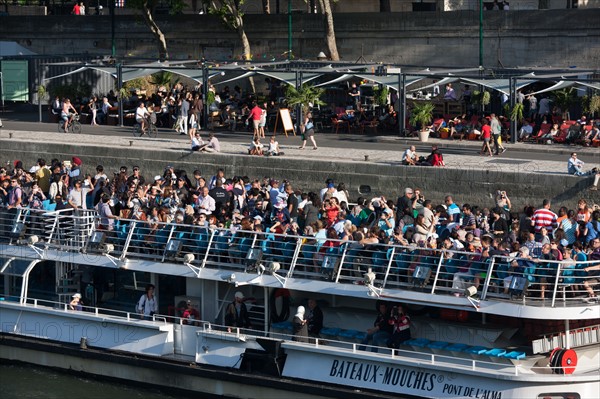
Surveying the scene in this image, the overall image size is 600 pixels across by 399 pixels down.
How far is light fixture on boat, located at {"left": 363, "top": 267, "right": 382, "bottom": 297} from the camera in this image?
22266 mm

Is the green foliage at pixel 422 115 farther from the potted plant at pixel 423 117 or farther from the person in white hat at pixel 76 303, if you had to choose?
the person in white hat at pixel 76 303

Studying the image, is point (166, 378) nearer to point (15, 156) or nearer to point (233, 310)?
point (233, 310)

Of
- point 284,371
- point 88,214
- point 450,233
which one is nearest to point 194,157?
point 88,214

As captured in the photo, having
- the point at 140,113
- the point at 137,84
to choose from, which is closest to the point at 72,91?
the point at 137,84

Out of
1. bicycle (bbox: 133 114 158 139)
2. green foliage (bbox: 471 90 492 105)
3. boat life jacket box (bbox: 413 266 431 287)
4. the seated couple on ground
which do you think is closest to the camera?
boat life jacket box (bbox: 413 266 431 287)

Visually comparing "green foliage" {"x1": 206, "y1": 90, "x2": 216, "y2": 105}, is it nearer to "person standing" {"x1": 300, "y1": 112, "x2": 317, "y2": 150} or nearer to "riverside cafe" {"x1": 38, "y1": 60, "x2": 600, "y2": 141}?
"riverside cafe" {"x1": 38, "y1": 60, "x2": 600, "y2": 141}

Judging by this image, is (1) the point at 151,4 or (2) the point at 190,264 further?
(1) the point at 151,4

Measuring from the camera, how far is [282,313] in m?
23.9

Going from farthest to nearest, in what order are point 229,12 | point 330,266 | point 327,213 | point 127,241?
1. point 229,12
2. point 327,213
3. point 127,241
4. point 330,266

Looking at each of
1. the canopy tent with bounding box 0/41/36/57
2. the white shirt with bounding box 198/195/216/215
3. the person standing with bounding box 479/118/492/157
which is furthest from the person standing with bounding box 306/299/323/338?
the canopy tent with bounding box 0/41/36/57

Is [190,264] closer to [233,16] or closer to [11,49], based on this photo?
[233,16]

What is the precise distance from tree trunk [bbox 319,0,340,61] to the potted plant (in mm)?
12360

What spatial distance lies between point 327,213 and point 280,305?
4214mm

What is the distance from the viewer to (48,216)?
27.3m
